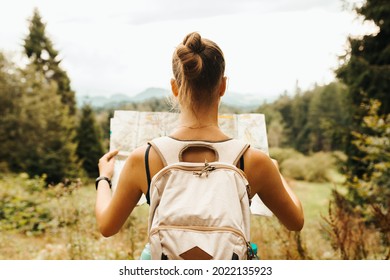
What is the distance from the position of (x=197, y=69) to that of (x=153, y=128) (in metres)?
0.68

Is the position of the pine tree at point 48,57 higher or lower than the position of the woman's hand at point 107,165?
higher

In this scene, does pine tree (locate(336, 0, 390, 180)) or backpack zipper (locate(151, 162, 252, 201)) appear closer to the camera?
backpack zipper (locate(151, 162, 252, 201))

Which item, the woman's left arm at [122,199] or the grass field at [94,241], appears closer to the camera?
the woman's left arm at [122,199]

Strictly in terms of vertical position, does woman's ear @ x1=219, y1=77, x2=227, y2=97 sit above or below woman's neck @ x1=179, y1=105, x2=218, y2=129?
above

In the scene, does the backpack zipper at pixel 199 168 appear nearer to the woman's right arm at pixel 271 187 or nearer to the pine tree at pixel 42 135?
the woman's right arm at pixel 271 187

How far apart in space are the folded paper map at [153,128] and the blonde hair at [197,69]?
533mm

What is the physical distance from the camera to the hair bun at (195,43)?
1129 millimetres

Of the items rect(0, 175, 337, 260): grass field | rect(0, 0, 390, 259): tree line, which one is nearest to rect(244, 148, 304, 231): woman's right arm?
rect(0, 0, 390, 259): tree line

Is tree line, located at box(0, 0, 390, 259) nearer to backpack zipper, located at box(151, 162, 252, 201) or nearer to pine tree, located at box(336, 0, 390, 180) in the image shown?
pine tree, located at box(336, 0, 390, 180)

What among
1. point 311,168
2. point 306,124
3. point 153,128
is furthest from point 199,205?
point 306,124

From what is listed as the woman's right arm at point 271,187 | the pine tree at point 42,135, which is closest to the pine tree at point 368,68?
the woman's right arm at point 271,187

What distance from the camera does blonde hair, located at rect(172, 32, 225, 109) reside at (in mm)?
1132

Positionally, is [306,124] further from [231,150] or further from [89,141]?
[231,150]
